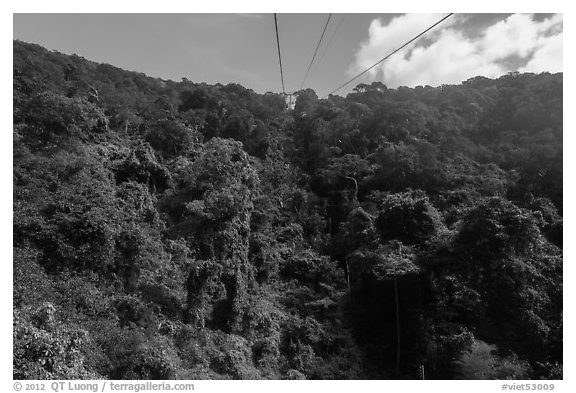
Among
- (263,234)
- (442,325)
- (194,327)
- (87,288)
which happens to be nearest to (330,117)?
(263,234)

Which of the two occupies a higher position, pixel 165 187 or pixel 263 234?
pixel 165 187

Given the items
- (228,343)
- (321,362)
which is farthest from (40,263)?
(321,362)

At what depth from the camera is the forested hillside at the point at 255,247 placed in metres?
12.0

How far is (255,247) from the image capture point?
1939 cm

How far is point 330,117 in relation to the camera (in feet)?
103

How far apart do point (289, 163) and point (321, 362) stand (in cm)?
1448

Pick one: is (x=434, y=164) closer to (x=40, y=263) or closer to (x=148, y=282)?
(x=148, y=282)

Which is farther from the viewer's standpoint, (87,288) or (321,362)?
(321,362)

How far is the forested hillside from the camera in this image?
12.0m

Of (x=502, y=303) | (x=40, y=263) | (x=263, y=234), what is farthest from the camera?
(x=263, y=234)

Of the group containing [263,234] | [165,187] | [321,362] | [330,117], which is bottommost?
[321,362]

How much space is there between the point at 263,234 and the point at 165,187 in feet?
17.7

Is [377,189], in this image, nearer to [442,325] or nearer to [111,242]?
[442,325]

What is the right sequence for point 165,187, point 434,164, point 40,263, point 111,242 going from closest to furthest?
1. point 40,263
2. point 111,242
3. point 165,187
4. point 434,164
